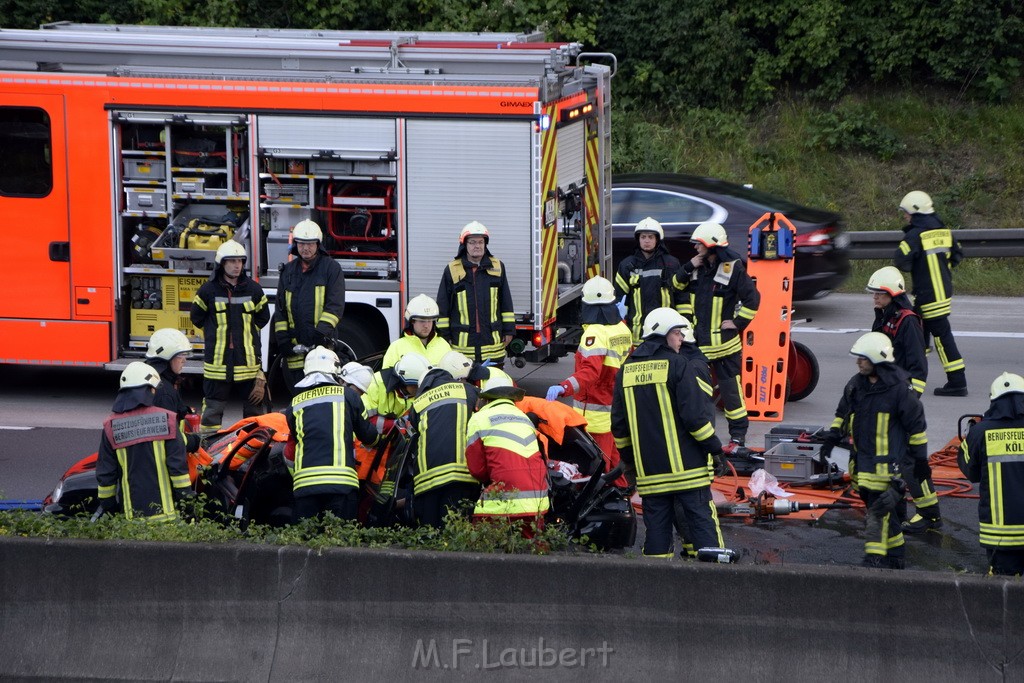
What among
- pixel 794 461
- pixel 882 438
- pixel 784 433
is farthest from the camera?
pixel 784 433

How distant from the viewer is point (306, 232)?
9.75m

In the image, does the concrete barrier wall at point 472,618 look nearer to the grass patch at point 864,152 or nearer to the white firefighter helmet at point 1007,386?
the white firefighter helmet at point 1007,386

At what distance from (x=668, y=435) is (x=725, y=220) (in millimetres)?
7466

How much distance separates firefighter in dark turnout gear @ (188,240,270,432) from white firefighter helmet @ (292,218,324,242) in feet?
1.37

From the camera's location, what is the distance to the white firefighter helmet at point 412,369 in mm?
7258

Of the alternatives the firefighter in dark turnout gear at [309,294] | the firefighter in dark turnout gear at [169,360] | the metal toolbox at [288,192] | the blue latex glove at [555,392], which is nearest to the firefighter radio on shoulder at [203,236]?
the metal toolbox at [288,192]

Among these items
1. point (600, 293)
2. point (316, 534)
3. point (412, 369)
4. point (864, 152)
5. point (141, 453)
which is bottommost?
point (316, 534)

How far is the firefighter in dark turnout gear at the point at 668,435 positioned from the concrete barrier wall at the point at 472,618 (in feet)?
3.91

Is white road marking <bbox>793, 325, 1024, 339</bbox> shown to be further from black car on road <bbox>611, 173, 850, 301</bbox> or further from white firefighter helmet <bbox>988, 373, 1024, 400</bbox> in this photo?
white firefighter helmet <bbox>988, 373, 1024, 400</bbox>

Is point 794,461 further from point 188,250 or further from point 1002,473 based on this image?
point 188,250

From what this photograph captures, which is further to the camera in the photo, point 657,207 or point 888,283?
point 657,207

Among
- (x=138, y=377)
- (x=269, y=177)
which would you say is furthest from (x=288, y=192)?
(x=138, y=377)

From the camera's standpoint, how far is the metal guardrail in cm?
1595

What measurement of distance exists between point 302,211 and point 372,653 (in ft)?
18.6
